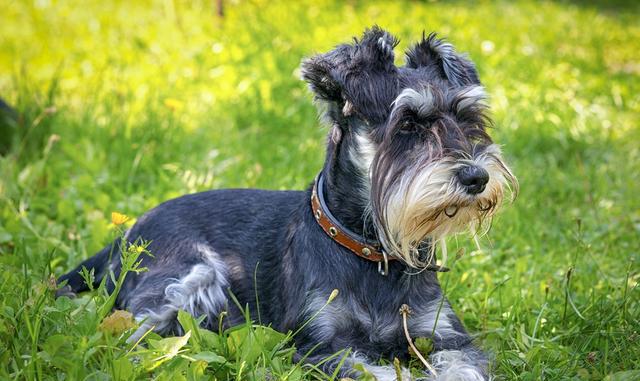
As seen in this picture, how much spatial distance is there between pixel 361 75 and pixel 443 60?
1.57 ft

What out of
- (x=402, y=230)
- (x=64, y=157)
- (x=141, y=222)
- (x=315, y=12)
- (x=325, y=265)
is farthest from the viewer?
(x=315, y=12)

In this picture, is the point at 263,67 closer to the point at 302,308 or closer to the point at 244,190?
the point at 244,190

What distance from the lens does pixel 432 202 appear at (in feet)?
9.44

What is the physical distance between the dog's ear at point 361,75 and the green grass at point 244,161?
58 cm

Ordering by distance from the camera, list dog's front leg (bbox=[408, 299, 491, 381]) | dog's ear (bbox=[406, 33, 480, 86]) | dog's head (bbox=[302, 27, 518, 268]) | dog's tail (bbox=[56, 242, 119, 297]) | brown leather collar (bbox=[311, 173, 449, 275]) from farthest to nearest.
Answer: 1. dog's tail (bbox=[56, 242, 119, 297])
2. dog's ear (bbox=[406, 33, 480, 86])
3. brown leather collar (bbox=[311, 173, 449, 275])
4. dog's front leg (bbox=[408, 299, 491, 381])
5. dog's head (bbox=[302, 27, 518, 268])

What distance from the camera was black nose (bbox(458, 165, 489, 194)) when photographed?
2.86m

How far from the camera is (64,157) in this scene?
5.58 metres

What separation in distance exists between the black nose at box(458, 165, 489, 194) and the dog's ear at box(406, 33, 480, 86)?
24.1 inches

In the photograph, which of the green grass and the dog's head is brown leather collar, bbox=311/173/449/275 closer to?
the dog's head

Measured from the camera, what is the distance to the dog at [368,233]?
2.98 meters

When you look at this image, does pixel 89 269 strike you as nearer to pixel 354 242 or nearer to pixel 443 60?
pixel 354 242

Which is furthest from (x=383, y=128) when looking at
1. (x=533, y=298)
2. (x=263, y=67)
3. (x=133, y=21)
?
(x=133, y=21)

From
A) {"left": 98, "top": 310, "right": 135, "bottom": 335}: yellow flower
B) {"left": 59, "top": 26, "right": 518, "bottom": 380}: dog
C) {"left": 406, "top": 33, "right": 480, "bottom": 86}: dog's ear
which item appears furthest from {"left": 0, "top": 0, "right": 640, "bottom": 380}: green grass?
{"left": 406, "top": 33, "right": 480, "bottom": 86}: dog's ear

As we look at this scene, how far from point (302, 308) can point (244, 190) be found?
948 mm
